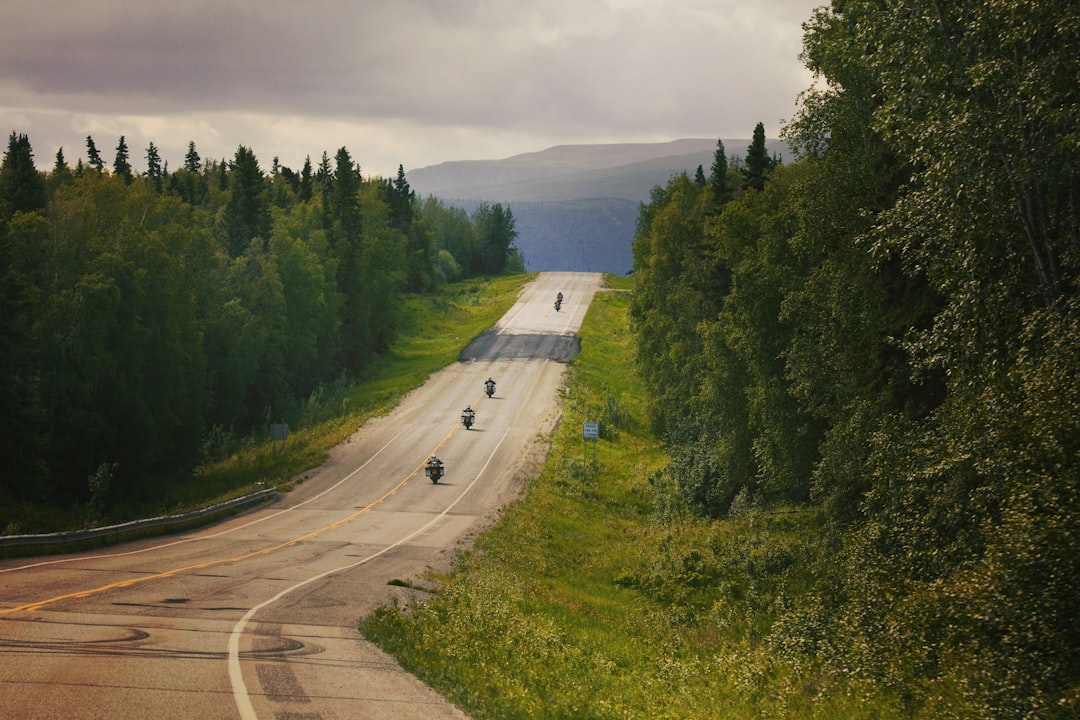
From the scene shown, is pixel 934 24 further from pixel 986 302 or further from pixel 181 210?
pixel 181 210

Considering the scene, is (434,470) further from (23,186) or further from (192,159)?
(192,159)

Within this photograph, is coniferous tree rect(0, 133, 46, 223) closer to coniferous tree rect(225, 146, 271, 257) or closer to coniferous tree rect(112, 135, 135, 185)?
coniferous tree rect(225, 146, 271, 257)

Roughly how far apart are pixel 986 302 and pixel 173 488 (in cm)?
4041

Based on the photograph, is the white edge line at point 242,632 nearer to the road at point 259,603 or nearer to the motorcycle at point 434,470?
the road at point 259,603

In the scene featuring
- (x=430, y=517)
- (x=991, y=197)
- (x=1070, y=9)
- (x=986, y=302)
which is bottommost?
(x=430, y=517)

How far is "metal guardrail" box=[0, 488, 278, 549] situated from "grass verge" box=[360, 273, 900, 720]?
11180 mm

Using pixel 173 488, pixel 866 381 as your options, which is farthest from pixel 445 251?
pixel 866 381

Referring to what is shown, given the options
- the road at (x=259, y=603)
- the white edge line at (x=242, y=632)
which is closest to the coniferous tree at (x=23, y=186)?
the road at (x=259, y=603)

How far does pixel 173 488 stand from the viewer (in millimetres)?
43781

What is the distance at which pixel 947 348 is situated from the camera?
1564 cm

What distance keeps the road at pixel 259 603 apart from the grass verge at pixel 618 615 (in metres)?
1.13

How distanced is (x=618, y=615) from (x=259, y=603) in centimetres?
991

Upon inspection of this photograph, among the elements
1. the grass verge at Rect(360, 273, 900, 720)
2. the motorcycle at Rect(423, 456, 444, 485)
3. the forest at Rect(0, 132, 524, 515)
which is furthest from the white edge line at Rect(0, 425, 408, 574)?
the grass verge at Rect(360, 273, 900, 720)

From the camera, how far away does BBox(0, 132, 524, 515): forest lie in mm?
39750
